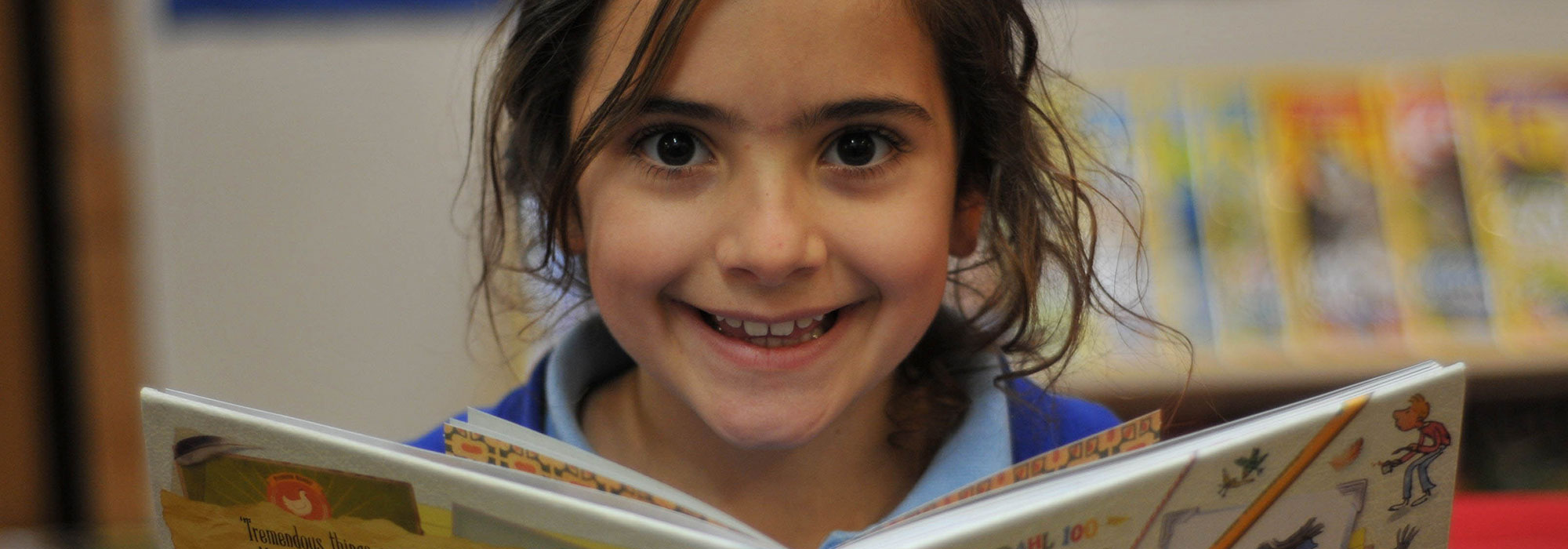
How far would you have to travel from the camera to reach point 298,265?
2.07 metres

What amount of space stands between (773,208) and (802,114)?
59 millimetres

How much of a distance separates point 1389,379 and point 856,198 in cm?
32

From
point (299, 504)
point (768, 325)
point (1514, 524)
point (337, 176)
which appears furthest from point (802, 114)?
point (337, 176)

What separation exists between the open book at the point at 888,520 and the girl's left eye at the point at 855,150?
0.74ft

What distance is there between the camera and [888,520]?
66 cm

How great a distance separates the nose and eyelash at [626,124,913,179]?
0.04 meters

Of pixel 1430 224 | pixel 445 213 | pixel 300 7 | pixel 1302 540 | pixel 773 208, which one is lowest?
pixel 1430 224

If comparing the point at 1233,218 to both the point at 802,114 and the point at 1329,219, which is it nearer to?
the point at 1329,219

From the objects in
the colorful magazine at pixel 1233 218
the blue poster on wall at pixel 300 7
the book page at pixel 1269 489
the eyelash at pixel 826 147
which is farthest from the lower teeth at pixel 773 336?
the blue poster on wall at pixel 300 7

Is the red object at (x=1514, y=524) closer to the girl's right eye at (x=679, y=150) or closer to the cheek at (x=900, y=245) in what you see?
the cheek at (x=900, y=245)

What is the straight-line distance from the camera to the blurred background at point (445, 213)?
1.70 m

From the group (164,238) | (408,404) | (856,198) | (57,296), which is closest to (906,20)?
(856,198)

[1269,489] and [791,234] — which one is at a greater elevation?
[791,234]

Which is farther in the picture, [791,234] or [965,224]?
[965,224]
